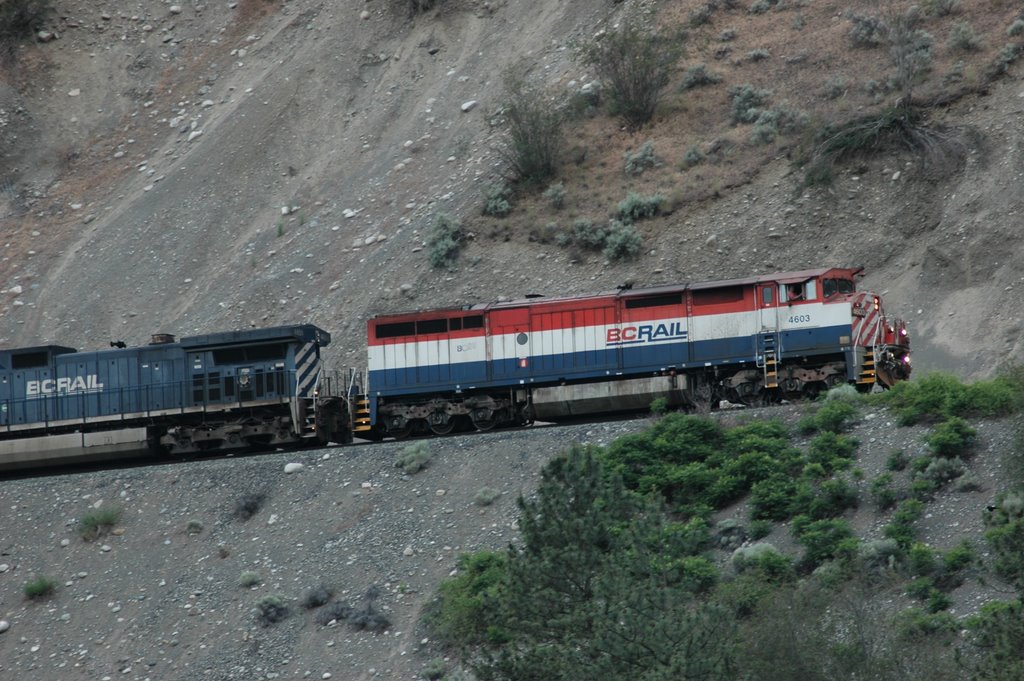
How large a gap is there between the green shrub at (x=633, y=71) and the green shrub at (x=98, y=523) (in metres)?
25.1

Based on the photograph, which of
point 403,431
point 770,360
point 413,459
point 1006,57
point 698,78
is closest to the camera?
point 413,459

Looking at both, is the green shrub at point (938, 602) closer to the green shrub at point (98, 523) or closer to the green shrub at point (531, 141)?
the green shrub at point (98, 523)

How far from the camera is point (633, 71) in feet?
159

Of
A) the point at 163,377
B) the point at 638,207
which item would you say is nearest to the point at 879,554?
the point at 163,377

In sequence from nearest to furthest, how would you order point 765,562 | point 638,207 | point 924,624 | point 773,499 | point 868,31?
point 924,624, point 765,562, point 773,499, point 638,207, point 868,31

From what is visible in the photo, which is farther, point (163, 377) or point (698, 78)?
point (698, 78)

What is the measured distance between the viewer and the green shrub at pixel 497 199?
4666 centimetres

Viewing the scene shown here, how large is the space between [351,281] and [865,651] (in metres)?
29.1

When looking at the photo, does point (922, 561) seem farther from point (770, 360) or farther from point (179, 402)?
point (179, 402)

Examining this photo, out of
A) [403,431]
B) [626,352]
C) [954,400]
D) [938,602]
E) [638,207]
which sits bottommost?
[938,602]

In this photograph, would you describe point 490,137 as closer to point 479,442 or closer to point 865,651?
point 479,442

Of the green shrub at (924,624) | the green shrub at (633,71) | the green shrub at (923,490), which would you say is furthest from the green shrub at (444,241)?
the green shrub at (924,624)

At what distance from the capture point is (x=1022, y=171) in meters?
40.5

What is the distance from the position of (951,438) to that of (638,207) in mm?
20165
